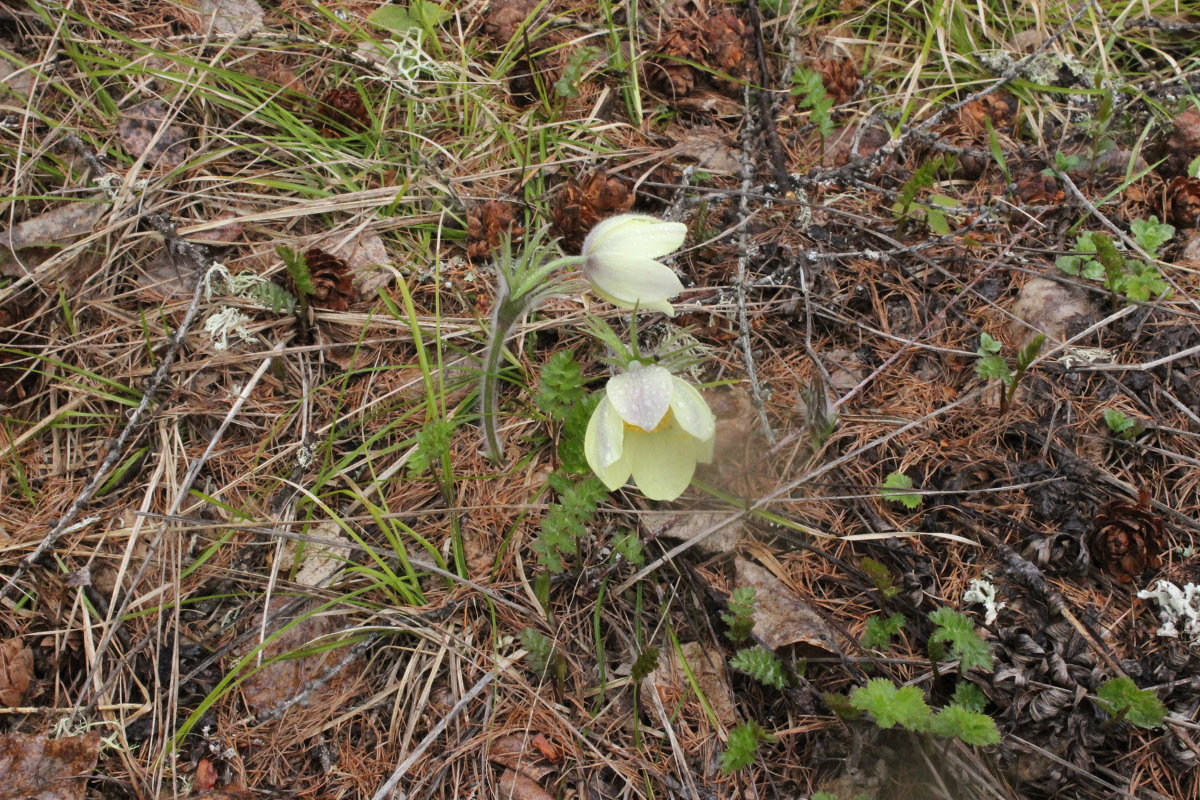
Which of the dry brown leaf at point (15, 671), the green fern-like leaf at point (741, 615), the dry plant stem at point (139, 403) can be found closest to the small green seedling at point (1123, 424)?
the green fern-like leaf at point (741, 615)

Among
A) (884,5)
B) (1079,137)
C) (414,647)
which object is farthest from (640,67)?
(414,647)

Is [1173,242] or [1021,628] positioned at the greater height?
[1173,242]

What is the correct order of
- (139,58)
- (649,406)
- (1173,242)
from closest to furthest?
1. (649,406)
2. (1173,242)
3. (139,58)

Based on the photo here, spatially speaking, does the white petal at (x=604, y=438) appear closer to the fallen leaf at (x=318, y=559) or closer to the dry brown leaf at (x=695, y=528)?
the dry brown leaf at (x=695, y=528)

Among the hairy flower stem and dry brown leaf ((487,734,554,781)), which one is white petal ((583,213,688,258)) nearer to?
the hairy flower stem

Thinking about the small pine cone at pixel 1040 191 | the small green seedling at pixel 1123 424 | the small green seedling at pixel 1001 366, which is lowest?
the small green seedling at pixel 1123 424

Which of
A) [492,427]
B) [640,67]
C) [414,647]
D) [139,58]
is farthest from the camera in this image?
[640,67]

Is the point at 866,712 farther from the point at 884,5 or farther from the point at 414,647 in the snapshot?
the point at 884,5
